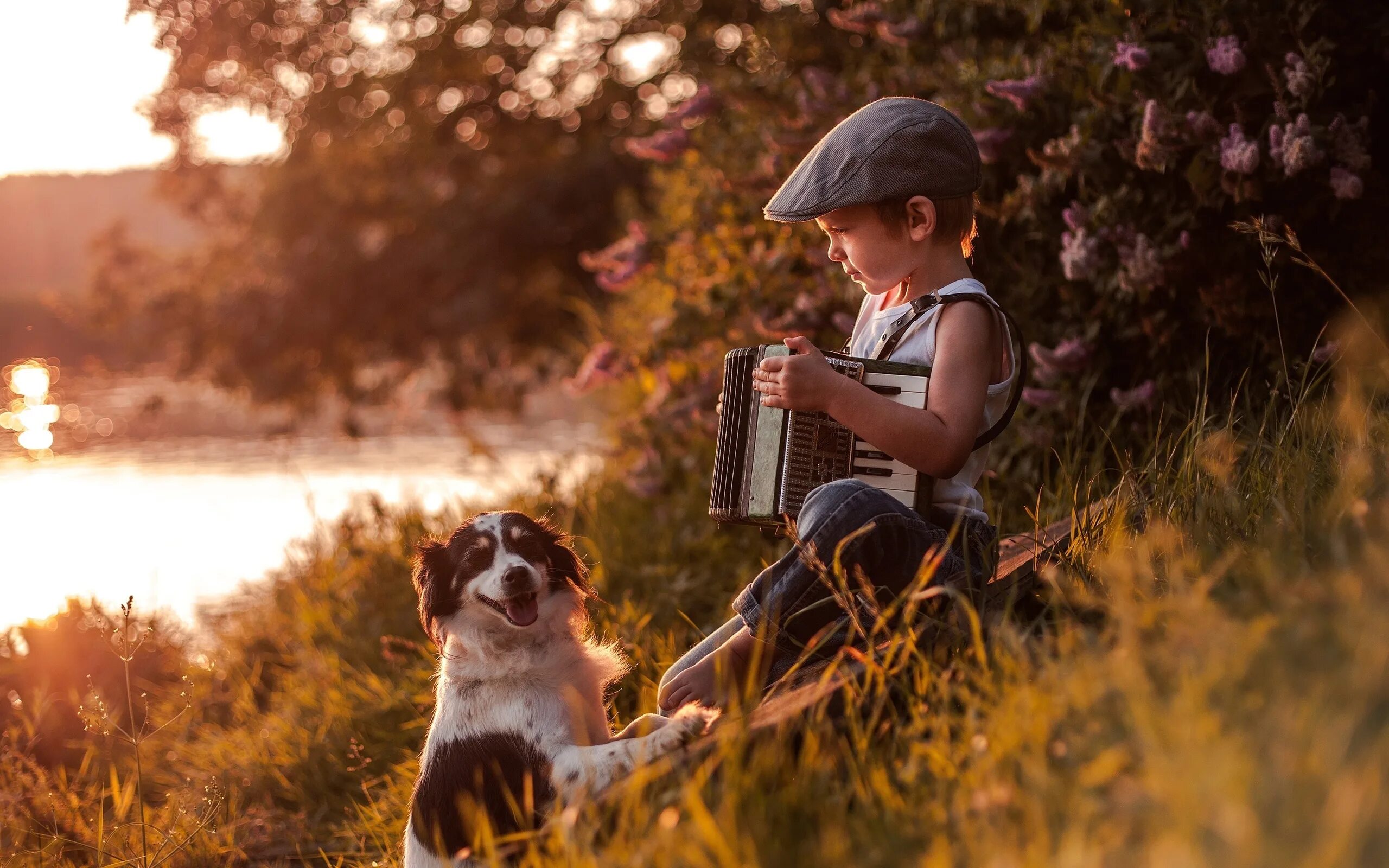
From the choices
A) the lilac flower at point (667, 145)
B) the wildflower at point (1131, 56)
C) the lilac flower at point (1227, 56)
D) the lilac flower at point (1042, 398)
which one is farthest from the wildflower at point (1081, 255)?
the lilac flower at point (667, 145)

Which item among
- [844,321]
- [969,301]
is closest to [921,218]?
[969,301]

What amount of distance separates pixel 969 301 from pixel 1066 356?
1.85 metres

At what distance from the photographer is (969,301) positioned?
3018mm

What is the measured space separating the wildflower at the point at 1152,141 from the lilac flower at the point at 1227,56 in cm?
23

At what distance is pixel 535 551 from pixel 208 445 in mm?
18197

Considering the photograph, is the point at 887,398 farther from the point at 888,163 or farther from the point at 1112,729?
the point at 1112,729

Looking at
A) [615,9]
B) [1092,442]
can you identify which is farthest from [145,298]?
[1092,442]

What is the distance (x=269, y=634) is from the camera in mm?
7523

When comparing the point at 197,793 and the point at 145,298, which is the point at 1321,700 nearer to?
the point at 197,793

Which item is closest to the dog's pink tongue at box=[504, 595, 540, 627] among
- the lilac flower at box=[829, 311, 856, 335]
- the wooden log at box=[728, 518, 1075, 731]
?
the wooden log at box=[728, 518, 1075, 731]

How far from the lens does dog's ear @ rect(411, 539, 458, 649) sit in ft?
10.4

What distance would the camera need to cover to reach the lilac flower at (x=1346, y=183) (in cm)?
404

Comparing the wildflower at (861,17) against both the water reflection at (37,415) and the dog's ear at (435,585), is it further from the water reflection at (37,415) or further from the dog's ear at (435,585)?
the water reflection at (37,415)

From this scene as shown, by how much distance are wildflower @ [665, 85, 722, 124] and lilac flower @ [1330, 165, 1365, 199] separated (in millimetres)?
3723
